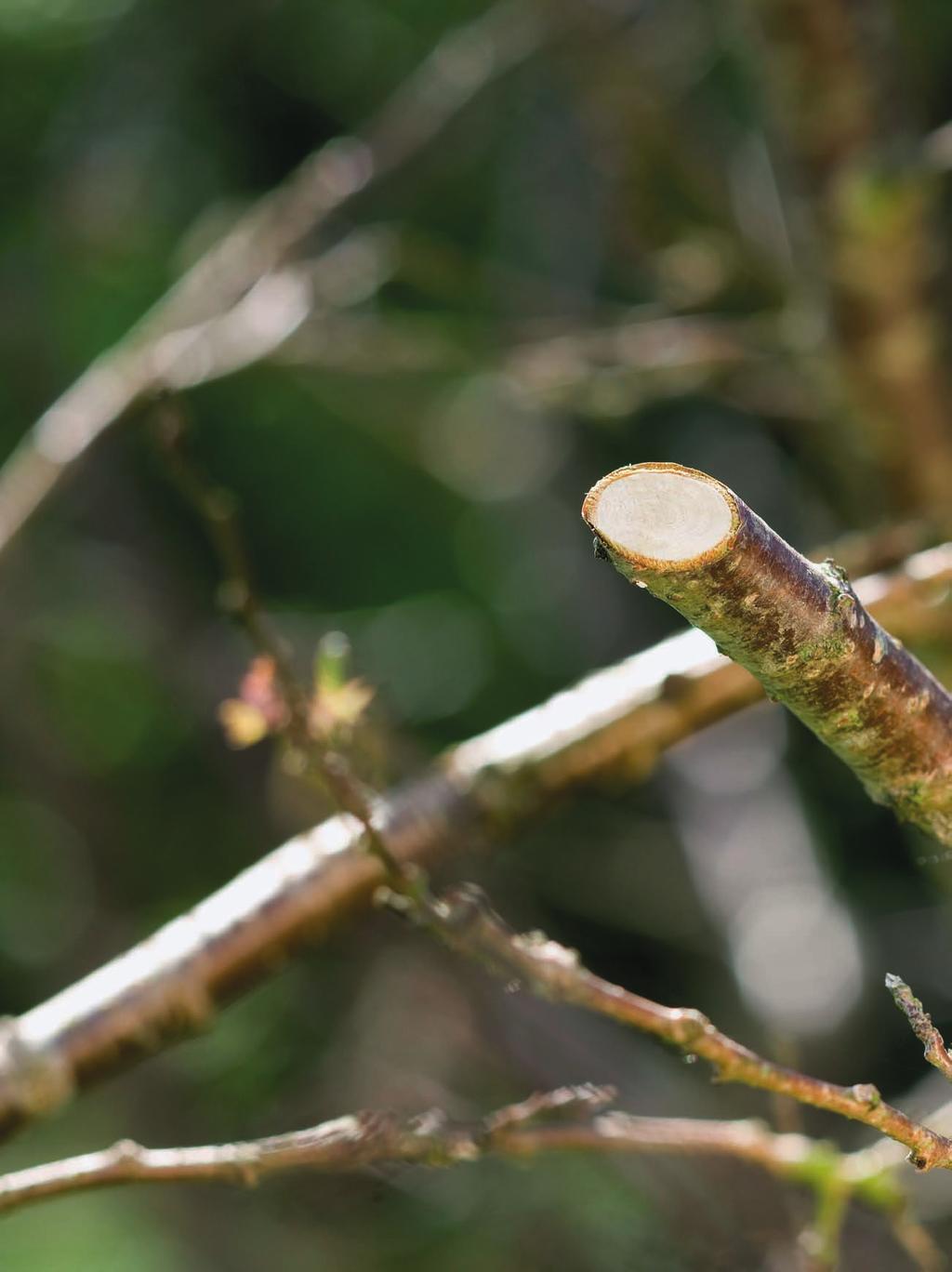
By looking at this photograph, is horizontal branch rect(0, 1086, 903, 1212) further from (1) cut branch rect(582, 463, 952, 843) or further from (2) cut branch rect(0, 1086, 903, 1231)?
(1) cut branch rect(582, 463, 952, 843)

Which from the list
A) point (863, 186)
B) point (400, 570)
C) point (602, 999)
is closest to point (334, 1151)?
point (602, 999)

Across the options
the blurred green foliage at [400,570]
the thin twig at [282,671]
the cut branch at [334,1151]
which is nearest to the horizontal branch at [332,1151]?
the cut branch at [334,1151]

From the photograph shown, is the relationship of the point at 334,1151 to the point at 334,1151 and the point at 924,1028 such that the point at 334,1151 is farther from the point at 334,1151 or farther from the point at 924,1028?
the point at 924,1028

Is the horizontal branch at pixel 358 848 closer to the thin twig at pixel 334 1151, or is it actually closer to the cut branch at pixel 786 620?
the thin twig at pixel 334 1151

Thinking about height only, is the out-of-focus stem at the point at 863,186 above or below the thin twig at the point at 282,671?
above

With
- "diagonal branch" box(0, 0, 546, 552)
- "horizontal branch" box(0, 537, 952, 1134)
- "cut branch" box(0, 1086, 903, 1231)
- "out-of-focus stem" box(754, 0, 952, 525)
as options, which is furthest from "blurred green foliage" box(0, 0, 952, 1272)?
"cut branch" box(0, 1086, 903, 1231)

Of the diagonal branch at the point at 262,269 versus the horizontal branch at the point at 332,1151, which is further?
the diagonal branch at the point at 262,269

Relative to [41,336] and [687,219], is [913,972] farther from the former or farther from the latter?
[41,336]

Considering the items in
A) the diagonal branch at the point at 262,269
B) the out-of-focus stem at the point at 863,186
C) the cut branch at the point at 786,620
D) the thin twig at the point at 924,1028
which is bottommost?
the thin twig at the point at 924,1028
